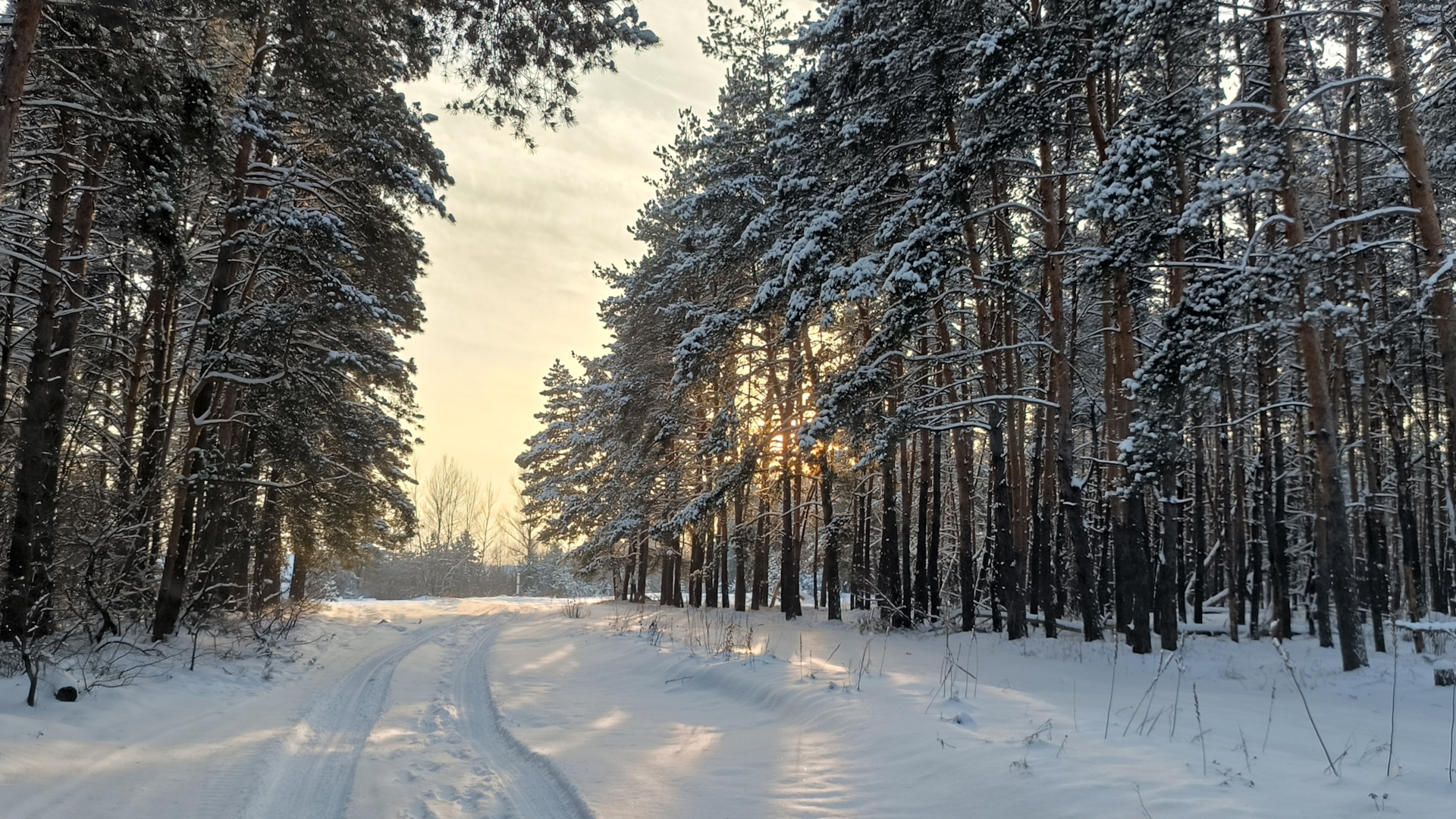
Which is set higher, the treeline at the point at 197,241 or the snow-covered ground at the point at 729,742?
the treeline at the point at 197,241

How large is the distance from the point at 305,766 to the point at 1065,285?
1345 cm

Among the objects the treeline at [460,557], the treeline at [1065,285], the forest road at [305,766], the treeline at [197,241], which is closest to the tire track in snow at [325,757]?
the forest road at [305,766]

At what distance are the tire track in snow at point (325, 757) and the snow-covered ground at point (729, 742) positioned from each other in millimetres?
28

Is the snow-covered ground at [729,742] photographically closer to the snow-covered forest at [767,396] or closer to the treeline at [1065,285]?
the snow-covered forest at [767,396]

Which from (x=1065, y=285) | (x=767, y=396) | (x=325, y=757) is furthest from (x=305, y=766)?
(x=767, y=396)

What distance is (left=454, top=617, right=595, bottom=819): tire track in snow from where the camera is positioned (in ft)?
15.5

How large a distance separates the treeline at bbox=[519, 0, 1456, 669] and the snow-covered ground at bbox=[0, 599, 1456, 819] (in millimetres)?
3743

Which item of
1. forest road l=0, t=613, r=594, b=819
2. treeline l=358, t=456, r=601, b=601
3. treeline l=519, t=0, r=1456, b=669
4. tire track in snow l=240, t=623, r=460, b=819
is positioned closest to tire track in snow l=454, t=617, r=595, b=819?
forest road l=0, t=613, r=594, b=819

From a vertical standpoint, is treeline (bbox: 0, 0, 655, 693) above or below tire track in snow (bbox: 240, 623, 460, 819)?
above

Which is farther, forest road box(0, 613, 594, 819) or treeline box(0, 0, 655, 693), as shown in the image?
treeline box(0, 0, 655, 693)

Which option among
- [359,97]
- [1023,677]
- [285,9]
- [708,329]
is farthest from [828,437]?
[285,9]

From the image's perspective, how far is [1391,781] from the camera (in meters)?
3.86

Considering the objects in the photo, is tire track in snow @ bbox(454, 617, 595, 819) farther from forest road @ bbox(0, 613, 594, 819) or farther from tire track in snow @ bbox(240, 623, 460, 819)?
tire track in snow @ bbox(240, 623, 460, 819)

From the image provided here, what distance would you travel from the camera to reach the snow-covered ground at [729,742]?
13.9 ft
